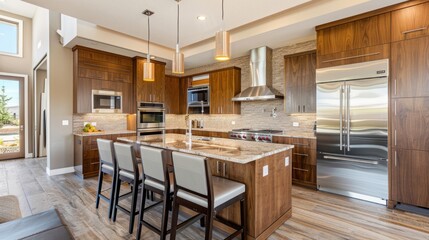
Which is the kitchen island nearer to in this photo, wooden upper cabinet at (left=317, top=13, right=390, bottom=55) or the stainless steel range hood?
wooden upper cabinet at (left=317, top=13, right=390, bottom=55)

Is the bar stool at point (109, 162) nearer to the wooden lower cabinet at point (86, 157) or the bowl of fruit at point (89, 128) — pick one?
the wooden lower cabinet at point (86, 157)

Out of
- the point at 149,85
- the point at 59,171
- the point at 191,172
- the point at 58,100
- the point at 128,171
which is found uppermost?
the point at 149,85

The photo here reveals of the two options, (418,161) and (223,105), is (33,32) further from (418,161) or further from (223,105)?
(418,161)

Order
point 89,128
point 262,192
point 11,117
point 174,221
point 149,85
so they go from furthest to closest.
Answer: point 11,117
point 149,85
point 89,128
point 262,192
point 174,221

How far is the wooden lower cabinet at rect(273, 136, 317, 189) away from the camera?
12.3 ft

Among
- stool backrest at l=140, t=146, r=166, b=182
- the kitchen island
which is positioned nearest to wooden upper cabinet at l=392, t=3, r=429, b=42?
the kitchen island

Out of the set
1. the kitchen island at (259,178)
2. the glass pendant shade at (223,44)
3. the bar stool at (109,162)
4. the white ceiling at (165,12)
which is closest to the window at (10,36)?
the white ceiling at (165,12)

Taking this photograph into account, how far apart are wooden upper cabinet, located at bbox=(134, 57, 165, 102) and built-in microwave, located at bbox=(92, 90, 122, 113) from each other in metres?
0.49

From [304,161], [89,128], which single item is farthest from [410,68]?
[89,128]

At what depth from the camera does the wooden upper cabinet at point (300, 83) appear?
4.08 meters

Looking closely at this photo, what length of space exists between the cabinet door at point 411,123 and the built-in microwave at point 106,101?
5.56 m

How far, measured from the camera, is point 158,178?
2.15 meters

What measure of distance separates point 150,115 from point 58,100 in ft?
6.90

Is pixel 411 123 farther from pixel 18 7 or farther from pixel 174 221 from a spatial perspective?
pixel 18 7
